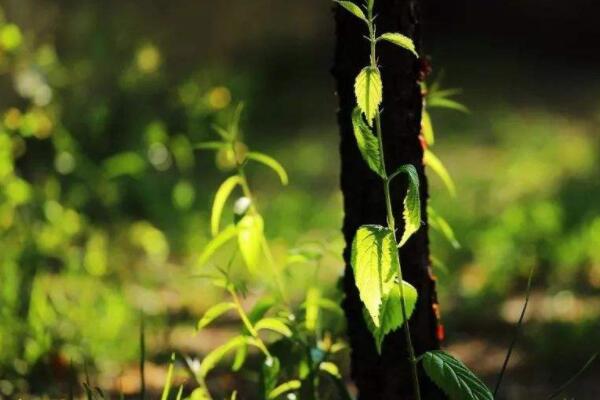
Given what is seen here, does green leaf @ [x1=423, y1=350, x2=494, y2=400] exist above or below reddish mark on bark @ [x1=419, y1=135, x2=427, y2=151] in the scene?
below

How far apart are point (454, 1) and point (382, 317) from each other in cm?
758

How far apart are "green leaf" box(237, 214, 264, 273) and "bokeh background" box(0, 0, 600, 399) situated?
0.13 meters

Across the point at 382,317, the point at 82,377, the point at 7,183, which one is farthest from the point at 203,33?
the point at 382,317

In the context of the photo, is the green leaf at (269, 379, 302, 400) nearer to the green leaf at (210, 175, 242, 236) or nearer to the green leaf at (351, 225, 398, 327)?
the green leaf at (210, 175, 242, 236)

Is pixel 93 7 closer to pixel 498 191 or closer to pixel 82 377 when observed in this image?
pixel 498 191

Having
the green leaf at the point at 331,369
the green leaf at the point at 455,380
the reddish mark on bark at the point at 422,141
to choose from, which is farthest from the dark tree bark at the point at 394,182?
the green leaf at the point at 455,380

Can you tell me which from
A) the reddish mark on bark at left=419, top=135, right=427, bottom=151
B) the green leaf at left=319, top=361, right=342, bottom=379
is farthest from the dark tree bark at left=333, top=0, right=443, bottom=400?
the green leaf at left=319, top=361, right=342, bottom=379

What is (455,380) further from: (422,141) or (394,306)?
(422,141)

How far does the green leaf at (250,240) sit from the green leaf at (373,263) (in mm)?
426

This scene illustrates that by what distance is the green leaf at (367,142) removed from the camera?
1.84m

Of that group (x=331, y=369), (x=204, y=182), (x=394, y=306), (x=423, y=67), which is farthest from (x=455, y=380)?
(x=204, y=182)

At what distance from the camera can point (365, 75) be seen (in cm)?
182

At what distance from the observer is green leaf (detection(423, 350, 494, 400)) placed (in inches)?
75.4

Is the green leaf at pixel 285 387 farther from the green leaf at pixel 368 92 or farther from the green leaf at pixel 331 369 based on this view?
the green leaf at pixel 368 92
